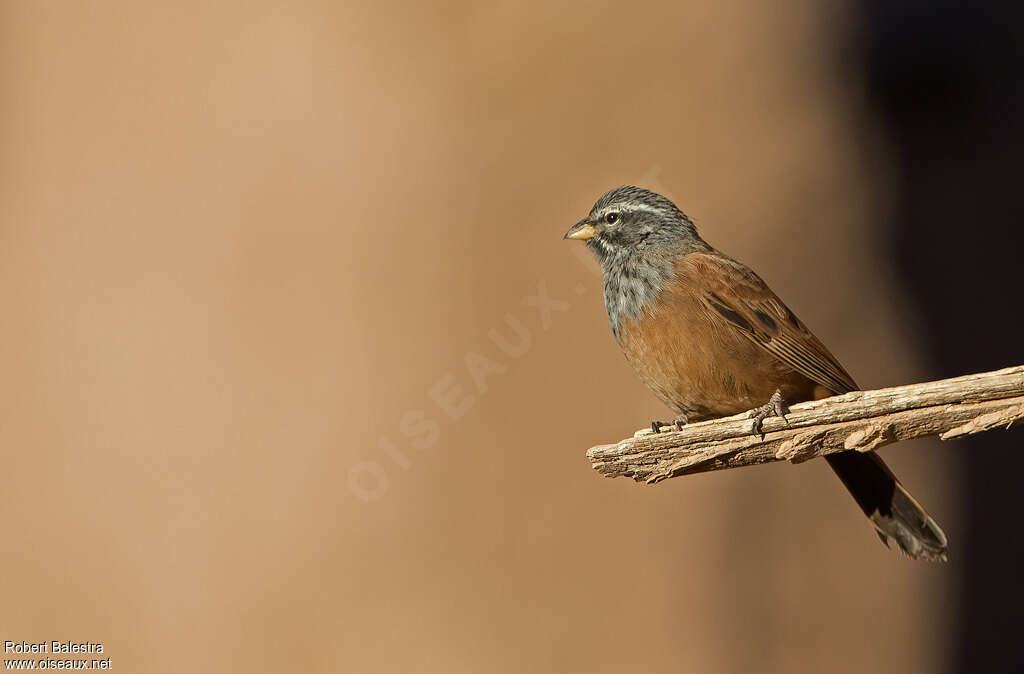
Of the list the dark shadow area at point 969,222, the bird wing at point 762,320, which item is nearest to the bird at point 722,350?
the bird wing at point 762,320

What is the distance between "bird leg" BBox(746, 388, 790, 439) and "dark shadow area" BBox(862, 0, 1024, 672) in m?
7.07

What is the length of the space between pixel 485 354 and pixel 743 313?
423 cm

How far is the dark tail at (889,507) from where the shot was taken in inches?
198

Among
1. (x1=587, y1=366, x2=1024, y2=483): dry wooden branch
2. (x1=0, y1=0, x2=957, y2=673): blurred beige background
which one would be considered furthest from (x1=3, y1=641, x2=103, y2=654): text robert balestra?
(x1=587, y1=366, x2=1024, y2=483): dry wooden branch

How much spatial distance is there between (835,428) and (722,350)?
775 millimetres

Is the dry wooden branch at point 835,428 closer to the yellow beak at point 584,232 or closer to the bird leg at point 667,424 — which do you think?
the bird leg at point 667,424

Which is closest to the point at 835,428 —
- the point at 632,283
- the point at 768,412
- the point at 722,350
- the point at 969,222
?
the point at 768,412

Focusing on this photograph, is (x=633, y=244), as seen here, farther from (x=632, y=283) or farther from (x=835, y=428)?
(x=835, y=428)

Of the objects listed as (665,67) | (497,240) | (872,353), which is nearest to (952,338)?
(872,353)

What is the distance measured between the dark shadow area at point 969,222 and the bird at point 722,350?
6.41 metres

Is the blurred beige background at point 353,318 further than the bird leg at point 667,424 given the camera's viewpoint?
Yes

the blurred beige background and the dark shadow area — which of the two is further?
the dark shadow area

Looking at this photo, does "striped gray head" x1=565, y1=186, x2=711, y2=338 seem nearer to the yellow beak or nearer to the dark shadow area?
the yellow beak

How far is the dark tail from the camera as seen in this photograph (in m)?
5.02
